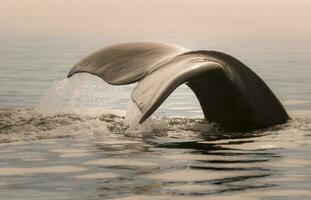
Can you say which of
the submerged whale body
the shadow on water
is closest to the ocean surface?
Result: the shadow on water

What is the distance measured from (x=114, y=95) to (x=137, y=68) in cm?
1019

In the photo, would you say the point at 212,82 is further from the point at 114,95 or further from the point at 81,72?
the point at 114,95

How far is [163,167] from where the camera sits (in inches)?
424

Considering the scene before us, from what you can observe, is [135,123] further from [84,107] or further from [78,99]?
[78,99]

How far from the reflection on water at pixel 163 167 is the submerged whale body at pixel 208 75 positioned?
1.06 feet

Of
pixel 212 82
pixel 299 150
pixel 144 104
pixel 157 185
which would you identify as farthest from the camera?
pixel 212 82

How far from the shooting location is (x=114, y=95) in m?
22.7

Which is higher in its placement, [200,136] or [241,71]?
[241,71]

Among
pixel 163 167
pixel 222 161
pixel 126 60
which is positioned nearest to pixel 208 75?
pixel 126 60

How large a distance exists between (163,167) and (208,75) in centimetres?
222

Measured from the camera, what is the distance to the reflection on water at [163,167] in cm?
947

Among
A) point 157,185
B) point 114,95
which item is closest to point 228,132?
point 157,185

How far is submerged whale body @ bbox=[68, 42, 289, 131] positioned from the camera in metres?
12.2

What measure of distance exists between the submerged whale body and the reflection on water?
1.06 feet
